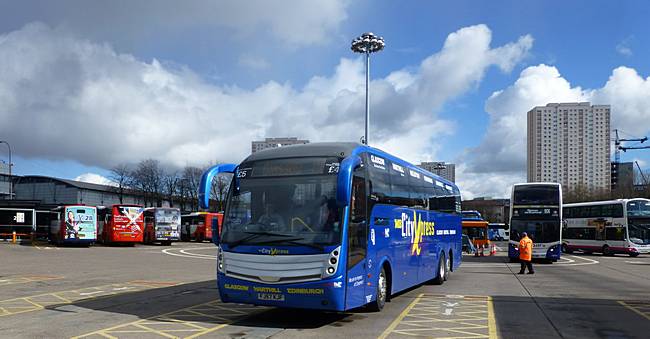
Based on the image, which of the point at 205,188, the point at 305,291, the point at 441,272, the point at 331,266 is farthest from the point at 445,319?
the point at 441,272

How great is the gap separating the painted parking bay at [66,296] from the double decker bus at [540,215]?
18766 mm

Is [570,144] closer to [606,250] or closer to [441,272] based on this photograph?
[606,250]

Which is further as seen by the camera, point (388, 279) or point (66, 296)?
point (66, 296)

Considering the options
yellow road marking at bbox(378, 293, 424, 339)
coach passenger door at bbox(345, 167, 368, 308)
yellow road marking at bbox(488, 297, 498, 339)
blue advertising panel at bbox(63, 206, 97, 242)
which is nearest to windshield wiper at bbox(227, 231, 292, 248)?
coach passenger door at bbox(345, 167, 368, 308)

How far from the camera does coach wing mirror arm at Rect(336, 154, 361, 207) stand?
770 cm

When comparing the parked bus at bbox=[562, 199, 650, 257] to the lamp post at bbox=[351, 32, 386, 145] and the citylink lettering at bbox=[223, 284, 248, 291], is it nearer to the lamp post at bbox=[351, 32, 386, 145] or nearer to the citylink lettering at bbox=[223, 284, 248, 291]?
the lamp post at bbox=[351, 32, 386, 145]

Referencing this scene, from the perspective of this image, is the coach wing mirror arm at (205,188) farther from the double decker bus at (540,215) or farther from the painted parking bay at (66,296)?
the double decker bus at (540,215)

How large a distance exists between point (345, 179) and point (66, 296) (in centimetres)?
823

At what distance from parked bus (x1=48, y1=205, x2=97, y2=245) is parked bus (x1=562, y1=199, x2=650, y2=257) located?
115 feet

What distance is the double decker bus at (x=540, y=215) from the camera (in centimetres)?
2642

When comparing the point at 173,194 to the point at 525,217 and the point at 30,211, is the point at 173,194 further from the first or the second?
the point at 525,217

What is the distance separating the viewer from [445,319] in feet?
32.1

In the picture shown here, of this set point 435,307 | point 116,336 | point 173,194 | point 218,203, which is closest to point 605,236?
point 435,307

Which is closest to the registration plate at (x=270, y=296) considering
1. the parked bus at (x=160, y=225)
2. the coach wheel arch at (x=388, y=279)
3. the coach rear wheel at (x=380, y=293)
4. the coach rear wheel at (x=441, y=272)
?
the coach rear wheel at (x=380, y=293)
